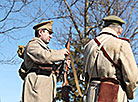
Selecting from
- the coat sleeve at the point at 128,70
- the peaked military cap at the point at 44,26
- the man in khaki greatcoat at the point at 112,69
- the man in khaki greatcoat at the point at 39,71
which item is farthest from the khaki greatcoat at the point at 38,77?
the coat sleeve at the point at 128,70

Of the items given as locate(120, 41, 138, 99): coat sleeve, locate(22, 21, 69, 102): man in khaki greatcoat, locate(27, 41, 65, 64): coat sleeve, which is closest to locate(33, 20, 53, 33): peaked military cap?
locate(22, 21, 69, 102): man in khaki greatcoat

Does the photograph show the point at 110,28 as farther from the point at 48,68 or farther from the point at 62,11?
the point at 62,11

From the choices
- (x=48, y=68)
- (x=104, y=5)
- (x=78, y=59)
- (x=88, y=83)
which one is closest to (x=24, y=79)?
(x=48, y=68)

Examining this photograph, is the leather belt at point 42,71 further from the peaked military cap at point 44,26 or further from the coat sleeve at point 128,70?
A: the coat sleeve at point 128,70

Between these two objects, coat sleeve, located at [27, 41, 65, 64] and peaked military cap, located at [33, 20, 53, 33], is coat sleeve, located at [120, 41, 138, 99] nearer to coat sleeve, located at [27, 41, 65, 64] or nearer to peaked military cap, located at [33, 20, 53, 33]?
coat sleeve, located at [27, 41, 65, 64]

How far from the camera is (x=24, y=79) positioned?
18.9 ft

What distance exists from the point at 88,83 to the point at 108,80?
0.40 m

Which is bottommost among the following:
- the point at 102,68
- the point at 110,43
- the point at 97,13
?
the point at 102,68

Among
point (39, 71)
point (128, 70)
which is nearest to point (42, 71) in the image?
point (39, 71)

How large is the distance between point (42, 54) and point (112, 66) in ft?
5.24

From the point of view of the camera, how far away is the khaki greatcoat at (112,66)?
4.16 meters

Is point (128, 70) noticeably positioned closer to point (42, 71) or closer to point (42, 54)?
point (42, 54)

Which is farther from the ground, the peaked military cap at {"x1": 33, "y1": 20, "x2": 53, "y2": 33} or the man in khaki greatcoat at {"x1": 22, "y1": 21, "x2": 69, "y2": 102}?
the peaked military cap at {"x1": 33, "y1": 20, "x2": 53, "y2": 33}

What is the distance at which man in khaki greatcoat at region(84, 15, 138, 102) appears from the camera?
4.16m
